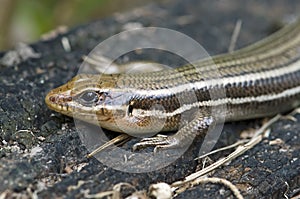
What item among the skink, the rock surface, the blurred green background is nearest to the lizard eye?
the skink

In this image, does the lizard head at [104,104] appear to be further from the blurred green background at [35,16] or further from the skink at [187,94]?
the blurred green background at [35,16]

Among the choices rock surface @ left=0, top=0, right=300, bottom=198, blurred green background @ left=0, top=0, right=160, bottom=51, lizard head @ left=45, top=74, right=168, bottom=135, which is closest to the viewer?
rock surface @ left=0, top=0, right=300, bottom=198

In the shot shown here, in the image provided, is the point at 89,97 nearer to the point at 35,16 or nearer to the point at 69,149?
the point at 69,149

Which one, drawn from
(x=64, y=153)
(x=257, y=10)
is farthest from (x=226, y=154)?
(x=257, y=10)

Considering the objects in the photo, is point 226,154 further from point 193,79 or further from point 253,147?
point 193,79

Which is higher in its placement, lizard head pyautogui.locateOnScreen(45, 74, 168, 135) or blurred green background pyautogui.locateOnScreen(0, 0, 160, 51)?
blurred green background pyautogui.locateOnScreen(0, 0, 160, 51)

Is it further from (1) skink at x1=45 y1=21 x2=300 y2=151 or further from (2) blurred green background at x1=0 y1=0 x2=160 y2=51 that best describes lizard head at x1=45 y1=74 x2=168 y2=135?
(2) blurred green background at x1=0 y1=0 x2=160 y2=51


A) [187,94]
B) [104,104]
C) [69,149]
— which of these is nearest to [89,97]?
[104,104]
